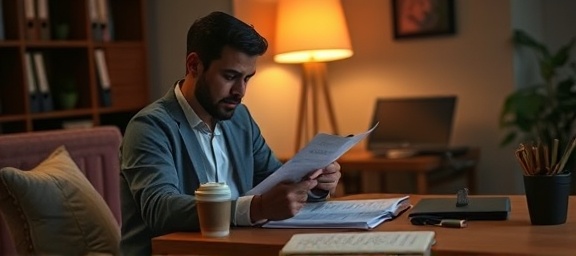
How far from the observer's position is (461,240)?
1584 mm

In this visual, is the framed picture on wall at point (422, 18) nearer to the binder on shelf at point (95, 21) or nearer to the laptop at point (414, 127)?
the laptop at point (414, 127)

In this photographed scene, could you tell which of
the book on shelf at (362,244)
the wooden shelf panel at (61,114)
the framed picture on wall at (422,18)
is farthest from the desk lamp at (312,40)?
the book on shelf at (362,244)

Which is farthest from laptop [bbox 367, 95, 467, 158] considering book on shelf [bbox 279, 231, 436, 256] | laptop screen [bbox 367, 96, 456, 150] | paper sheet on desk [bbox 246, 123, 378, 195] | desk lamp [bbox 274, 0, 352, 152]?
book on shelf [bbox 279, 231, 436, 256]

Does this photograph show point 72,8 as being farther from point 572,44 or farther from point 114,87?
point 572,44

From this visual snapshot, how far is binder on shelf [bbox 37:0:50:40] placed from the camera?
3955 millimetres

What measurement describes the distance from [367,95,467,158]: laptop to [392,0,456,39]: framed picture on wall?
36cm

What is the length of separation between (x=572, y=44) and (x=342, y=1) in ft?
4.01

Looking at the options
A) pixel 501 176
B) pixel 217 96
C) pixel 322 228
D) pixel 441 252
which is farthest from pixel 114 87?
pixel 441 252

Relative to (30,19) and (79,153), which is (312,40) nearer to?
(30,19)

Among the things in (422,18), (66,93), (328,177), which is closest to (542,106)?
(422,18)

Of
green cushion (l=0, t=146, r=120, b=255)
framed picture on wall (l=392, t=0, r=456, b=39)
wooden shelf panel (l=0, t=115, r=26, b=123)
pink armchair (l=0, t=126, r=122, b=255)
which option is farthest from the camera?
framed picture on wall (l=392, t=0, r=456, b=39)

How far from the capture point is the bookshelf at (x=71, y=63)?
387 cm

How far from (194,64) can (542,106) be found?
261 centimetres

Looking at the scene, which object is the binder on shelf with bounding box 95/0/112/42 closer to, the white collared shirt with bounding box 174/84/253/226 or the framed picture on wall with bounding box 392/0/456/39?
the framed picture on wall with bounding box 392/0/456/39
